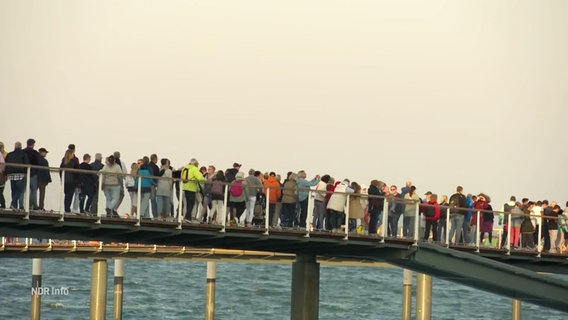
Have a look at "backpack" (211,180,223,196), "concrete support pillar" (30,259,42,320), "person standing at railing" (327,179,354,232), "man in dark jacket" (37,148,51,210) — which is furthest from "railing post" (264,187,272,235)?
"concrete support pillar" (30,259,42,320)

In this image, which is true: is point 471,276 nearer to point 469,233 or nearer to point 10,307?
point 469,233

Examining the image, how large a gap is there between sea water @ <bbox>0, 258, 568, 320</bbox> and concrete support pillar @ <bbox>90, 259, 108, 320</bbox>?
31616 mm

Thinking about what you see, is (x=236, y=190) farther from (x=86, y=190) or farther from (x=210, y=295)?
(x=210, y=295)

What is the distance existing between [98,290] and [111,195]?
30.9 m

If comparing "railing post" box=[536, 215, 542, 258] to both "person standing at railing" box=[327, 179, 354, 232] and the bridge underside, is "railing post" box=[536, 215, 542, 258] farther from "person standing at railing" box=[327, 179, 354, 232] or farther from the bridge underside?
"person standing at railing" box=[327, 179, 354, 232]

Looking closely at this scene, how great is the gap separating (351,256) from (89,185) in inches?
362

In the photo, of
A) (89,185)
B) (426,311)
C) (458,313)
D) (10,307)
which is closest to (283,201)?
(89,185)

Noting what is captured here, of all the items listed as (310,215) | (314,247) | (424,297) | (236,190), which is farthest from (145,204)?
(424,297)

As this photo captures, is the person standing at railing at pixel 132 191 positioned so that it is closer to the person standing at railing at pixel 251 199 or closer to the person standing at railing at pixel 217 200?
the person standing at railing at pixel 217 200

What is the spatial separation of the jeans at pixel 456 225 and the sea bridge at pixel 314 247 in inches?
13.0

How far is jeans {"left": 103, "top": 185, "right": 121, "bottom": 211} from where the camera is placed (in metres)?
44.7

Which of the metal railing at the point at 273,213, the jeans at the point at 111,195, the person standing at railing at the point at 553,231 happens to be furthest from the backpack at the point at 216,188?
the person standing at railing at the point at 553,231

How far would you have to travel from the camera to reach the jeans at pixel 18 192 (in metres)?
43.4

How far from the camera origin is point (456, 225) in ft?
164
